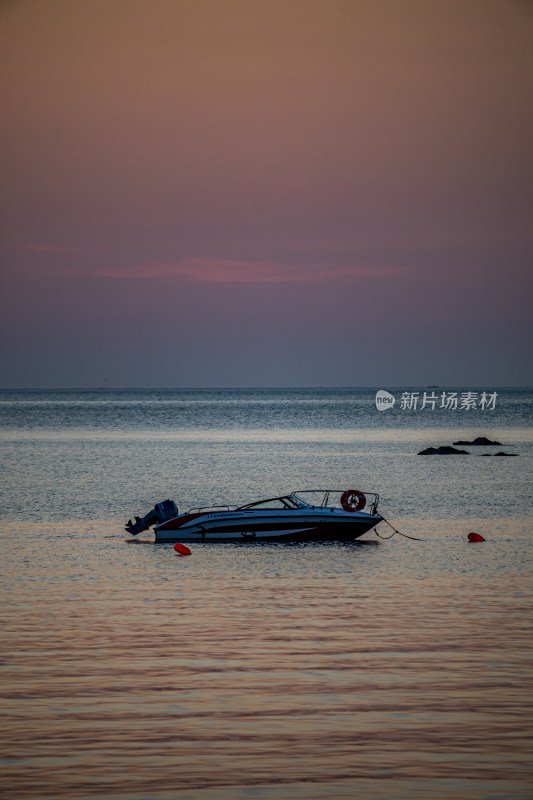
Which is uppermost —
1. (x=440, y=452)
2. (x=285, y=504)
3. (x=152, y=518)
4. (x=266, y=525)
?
(x=440, y=452)

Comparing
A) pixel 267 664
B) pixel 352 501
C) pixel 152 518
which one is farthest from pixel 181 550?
pixel 267 664

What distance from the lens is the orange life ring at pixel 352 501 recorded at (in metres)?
39.8

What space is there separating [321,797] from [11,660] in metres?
8.83

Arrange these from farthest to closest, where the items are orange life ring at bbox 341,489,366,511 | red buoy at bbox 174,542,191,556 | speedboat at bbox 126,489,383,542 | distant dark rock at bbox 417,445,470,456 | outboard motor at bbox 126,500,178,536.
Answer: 1. distant dark rock at bbox 417,445,470,456
2. orange life ring at bbox 341,489,366,511
3. outboard motor at bbox 126,500,178,536
4. speedboat at bbox 126,489,383,542
5. red buoy at bbox 174,542,191,556

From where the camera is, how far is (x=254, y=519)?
126 ft

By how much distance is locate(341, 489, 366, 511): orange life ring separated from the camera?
3984 centimetres

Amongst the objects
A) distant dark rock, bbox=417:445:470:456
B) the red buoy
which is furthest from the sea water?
distant dark rock, bbox=417:445:470:456

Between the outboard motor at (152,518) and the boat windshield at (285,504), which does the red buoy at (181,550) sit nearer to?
the outboard motor at (152,518)

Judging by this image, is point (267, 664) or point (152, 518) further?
point (152, 518)

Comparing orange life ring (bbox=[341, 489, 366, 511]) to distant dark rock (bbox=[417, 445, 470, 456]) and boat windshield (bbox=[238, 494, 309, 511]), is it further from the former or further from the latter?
distant dark rock (bbox=[417, 445, 470, 456])

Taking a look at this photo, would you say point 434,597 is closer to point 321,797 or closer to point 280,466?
point 321,797

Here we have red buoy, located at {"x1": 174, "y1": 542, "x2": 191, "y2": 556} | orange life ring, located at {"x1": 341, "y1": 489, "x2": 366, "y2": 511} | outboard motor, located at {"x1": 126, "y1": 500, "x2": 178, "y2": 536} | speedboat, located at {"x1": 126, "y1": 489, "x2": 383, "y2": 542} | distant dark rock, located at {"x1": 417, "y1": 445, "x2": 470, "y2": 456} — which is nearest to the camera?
red buoy, located at {"x1": 174, "y1": 542, "x2": 191, "y2": 556}

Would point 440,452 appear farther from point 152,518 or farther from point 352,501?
point 152,518

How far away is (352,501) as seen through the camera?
1575 inches
